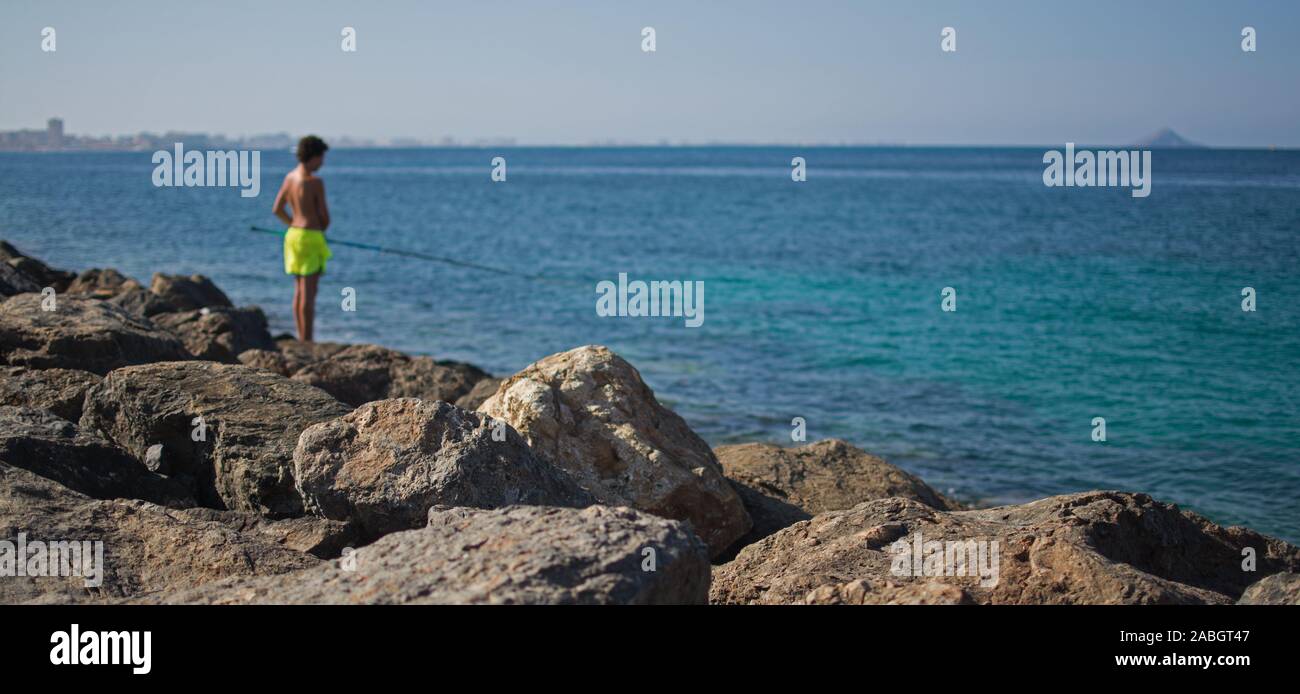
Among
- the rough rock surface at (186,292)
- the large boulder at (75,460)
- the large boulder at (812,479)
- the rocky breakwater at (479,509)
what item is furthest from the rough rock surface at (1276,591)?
the rough rock surface at (186,292)

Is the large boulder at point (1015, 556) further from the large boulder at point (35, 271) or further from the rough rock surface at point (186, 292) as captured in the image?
the large boulder at point (35, 271)

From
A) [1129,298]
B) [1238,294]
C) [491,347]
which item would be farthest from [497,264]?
[1238,294]

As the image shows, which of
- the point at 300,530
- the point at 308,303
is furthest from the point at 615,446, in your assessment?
the point at 308,303

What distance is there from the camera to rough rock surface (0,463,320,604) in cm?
380

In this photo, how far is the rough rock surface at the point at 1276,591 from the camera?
3.54 metres

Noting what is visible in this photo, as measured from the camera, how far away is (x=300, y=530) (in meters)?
4.41

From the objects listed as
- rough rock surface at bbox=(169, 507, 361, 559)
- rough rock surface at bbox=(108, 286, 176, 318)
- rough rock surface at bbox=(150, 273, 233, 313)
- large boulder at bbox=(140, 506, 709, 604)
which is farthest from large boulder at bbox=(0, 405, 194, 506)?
rough rock surface at bbox=(150, 273, 233, 313)

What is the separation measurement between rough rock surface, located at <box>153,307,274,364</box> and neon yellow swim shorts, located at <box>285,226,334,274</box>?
0.72 m

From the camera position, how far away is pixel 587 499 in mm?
4625

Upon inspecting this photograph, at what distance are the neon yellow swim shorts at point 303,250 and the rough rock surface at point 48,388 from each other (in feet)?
14.6
